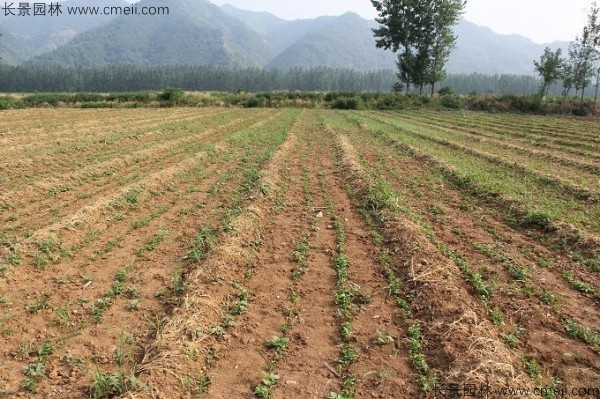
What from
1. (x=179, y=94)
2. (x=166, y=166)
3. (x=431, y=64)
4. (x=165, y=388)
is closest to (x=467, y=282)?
(x=165, y=388)

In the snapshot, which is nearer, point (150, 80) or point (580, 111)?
point (580, 111)

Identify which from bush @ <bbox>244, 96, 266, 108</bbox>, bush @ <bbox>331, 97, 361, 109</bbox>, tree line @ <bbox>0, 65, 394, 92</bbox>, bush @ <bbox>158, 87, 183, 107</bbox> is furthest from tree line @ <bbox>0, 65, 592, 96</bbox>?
bush @ <bbox>158, 87, 183, 107</bbox>

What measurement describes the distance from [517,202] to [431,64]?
51080mm

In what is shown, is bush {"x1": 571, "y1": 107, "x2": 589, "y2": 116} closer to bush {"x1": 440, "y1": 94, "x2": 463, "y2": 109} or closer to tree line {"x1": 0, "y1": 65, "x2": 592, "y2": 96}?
bush {"x1": 440, "y1": 94, "x2": 463, "y2": 109}

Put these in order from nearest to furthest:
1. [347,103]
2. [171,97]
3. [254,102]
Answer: [347,103]
[171,97]
[254,102]

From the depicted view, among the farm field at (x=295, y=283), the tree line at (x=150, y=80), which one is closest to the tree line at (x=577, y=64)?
the farm field at (x=295, y=283)

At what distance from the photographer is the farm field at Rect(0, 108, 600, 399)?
431 centimetres

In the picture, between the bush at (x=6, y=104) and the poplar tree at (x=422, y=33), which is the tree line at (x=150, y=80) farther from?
the bush at (x=6, y=104)

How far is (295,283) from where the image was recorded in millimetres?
6336

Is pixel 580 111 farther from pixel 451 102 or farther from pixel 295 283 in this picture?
pixel 295 283

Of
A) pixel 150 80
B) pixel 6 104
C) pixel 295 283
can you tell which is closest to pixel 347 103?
pixel 6 104

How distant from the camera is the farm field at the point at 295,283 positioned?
14.1 feet

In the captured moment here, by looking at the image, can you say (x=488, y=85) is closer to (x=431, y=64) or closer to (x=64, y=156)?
(x=431, y=64)

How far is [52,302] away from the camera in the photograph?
18.5ft
